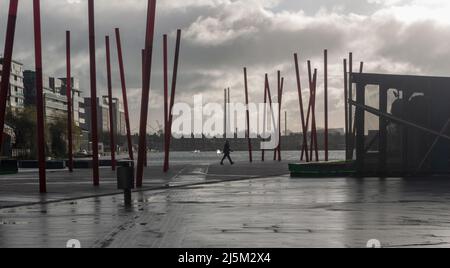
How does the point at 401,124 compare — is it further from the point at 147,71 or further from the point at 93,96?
the point at 93,96

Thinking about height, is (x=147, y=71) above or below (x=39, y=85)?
above

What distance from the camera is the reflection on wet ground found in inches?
400

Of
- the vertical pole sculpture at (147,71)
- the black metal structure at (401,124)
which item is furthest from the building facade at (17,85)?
the vertical pole sculpture at (147,71)

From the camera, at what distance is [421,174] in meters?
31.1

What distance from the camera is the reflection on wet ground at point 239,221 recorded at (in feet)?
33.4

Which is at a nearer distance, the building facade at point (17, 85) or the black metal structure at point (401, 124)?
the black metal structure at point (401, 124)

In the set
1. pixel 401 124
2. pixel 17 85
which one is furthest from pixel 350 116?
pixel 17 85

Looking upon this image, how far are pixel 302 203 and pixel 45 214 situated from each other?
591 cm

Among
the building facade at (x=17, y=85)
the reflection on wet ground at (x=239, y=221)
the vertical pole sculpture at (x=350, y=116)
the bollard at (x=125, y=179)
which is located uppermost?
the building facade at (x=17, y=85)

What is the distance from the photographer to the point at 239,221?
12.8m

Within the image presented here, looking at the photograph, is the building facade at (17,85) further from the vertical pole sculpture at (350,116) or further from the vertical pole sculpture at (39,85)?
the vertical pole sculpture at (39,85)

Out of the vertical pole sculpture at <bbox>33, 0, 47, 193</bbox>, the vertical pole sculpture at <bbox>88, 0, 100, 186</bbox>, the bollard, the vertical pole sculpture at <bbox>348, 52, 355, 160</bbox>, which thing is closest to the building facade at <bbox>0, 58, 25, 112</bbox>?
the vertical pole sculpture at <bbox>348, 52, 355, 160</bbox>
